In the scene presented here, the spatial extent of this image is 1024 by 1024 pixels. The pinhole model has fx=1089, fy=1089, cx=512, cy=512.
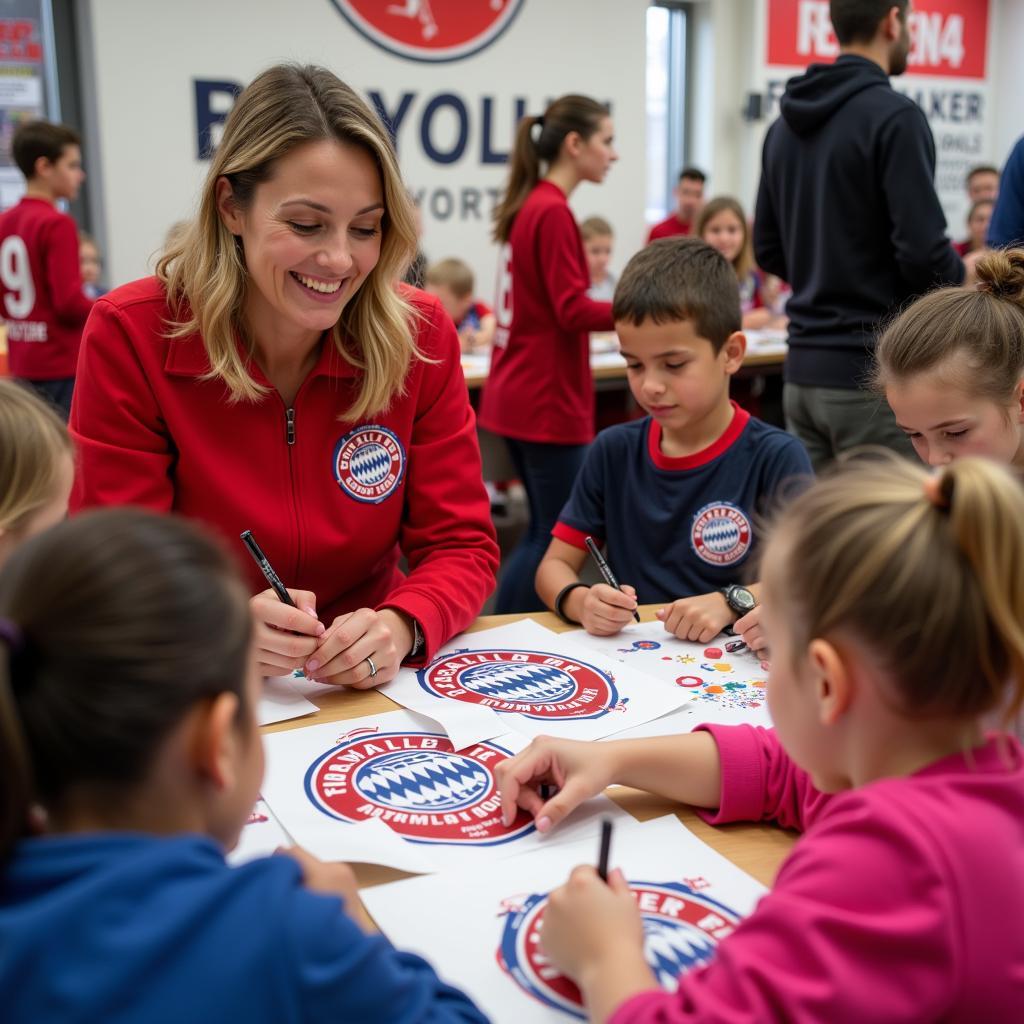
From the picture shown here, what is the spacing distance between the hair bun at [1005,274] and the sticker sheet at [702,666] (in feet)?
1.95

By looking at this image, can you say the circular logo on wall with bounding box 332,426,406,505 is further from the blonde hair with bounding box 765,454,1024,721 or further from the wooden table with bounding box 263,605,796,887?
the blonde hair with bounding box 765,454,1024,721

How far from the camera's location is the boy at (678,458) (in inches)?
69.0

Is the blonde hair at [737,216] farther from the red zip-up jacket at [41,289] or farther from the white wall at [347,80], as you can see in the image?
the red zip-up jacket at [41,289]

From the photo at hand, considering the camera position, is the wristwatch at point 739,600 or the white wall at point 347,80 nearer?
the wristwatch at point 739,600

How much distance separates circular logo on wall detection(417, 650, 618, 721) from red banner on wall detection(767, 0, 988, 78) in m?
6.10

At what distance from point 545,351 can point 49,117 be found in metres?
3.19

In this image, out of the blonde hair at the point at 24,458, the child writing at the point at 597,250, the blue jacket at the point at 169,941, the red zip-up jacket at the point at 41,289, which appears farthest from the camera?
the child writing at the point at 597,250

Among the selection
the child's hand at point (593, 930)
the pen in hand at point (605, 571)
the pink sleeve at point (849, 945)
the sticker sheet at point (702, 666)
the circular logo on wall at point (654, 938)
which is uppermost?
the pink sleeve at point (849, 945)

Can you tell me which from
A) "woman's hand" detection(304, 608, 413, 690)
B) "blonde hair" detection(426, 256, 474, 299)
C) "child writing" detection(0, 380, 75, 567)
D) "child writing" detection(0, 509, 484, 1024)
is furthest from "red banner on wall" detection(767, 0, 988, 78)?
"child writing" detection(0, 509, 484, 1024)

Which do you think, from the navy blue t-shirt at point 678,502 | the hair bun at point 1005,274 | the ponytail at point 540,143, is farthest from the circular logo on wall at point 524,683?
the ponytail at point 540,143

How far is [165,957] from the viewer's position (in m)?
0.56

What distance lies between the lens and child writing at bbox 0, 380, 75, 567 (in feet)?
3.56

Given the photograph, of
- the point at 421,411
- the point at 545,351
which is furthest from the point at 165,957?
the point at 545,351

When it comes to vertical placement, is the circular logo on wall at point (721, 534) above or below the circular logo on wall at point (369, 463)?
below
